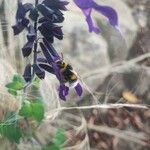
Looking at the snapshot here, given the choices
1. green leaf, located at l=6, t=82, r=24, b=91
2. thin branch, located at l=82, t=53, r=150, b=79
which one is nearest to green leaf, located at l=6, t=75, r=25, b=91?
green leaf, located at l=6, t=82, r=24, b=91

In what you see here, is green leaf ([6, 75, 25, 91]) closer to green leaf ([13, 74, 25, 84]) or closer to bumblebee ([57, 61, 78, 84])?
green leaf ([13, 74, 25, 84])

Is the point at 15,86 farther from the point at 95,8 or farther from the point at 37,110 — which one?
the point at 95,8

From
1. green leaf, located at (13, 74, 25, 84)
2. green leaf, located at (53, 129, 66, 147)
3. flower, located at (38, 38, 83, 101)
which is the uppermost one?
flower, located at (38, 38, 83, 101)

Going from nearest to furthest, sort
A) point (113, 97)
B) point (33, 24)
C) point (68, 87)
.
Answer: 1. point (33, 24)
2. point (68, 87)
3. point (113, 97)

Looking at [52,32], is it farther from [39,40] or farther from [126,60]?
[126,60]

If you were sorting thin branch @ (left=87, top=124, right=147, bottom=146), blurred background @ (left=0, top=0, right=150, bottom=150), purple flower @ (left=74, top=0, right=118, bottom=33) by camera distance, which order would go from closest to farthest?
purple flower @ (left=74, top=0, right=118, bottom=33) < blurred background @ (left=0, top=0, right=150, bottom=150) < thin branch @ (left=87, top=124, right=147, bottom=146)

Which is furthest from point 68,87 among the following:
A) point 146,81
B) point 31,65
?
point 146,81
